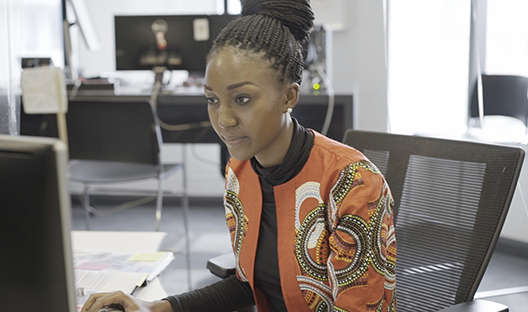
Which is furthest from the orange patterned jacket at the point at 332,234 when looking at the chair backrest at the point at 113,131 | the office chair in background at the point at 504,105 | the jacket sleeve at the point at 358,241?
the office chair in background at the point at 504,105

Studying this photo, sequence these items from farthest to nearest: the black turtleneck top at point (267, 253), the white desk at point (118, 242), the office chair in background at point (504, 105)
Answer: the office chair in background at point (504, 105), the white desk at point (118, 242), the black turtleneck top at point (267, 253)

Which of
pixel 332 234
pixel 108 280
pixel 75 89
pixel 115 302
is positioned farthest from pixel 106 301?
pixel 75 89

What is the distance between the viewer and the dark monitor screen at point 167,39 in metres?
3.08

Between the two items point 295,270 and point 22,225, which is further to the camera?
point 295,270

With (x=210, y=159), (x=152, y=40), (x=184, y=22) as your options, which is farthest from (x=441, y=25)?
(x=210, y=159)

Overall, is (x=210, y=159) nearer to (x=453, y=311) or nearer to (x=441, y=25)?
(x=441, y=25)

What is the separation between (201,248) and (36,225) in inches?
106

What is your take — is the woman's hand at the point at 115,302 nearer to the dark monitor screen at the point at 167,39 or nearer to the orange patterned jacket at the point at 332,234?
the orange patterned jacket at the point at 332,234

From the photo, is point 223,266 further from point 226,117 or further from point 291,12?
point 291,12

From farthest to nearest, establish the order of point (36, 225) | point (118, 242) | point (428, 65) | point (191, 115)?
point (191, 115), point (428, 65), point (118, 242), point (36, 225)

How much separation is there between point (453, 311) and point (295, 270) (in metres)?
0.27

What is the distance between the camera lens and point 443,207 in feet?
3.68

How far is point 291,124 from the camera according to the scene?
1.00m

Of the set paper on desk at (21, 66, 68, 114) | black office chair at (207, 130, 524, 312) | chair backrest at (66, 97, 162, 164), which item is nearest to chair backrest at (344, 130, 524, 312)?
black office chair at (207, 130, 524, 312)
